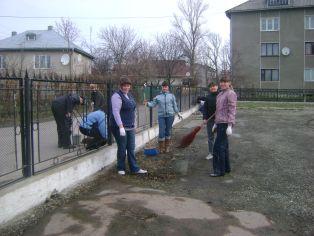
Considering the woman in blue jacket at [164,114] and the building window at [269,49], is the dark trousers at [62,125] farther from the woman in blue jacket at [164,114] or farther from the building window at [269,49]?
the building window at [269,49]

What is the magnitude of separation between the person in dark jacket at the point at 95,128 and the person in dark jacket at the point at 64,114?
503 mm

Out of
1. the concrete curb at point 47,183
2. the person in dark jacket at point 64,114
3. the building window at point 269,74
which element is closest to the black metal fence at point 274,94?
the building window at point 269,74

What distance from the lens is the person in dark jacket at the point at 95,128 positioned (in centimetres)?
836

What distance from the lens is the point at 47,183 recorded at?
6.08 meters

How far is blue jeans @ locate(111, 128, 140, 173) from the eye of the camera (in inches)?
311

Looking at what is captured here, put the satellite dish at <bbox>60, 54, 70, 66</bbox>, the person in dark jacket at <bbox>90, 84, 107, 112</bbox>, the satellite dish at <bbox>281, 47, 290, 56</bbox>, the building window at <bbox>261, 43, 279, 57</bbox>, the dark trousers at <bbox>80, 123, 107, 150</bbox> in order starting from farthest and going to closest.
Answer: the satellite dish at <bbox>60, 54, 70, 66</bbox>
the building window at <bbox>261, 43, 279, 57</bbox>
the satellite dish at <bbox>281, 47, 290, 56</bbox>
the person in dark jacket at <bbox>90, 84, 107, 112</bbox>
the dark trousers at <bbox>80, 123, 107, 150</bbox>

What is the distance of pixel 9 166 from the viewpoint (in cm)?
582

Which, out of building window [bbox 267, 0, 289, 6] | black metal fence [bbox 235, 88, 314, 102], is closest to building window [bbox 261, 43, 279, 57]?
building window [bbox 267, 0, 289, 6]

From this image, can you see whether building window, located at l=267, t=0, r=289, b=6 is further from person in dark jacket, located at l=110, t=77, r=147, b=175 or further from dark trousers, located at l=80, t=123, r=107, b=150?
person in dark jacket, located at l=110, t=77, r=147, b=175

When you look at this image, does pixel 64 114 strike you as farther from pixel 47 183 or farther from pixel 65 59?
pixel 65 59

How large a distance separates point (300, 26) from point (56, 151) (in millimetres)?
46695

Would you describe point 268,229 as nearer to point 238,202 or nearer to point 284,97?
point 238,202

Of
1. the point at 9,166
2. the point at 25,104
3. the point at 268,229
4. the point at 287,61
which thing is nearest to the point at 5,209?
the point at 9,166

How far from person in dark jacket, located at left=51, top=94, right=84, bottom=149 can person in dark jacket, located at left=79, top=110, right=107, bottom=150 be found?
503 millimetres
